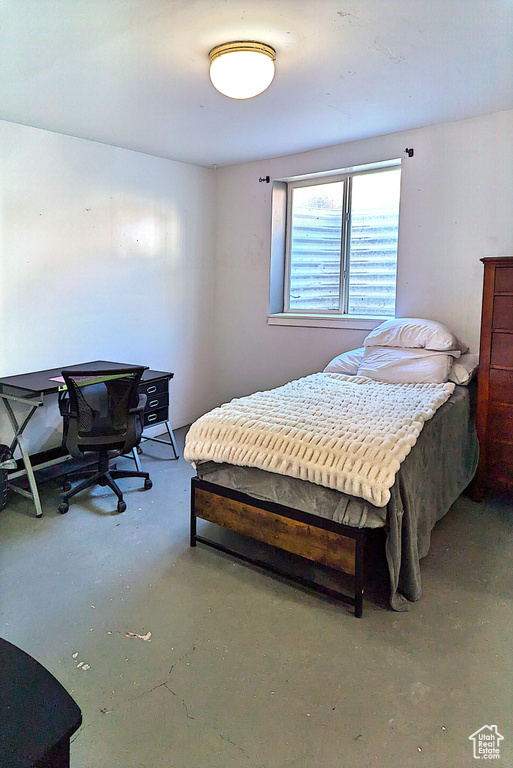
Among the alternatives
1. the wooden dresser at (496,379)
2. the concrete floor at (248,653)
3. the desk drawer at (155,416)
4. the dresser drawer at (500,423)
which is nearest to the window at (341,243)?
the wooden dresser at (496,379)

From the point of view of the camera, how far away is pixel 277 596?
2.17m

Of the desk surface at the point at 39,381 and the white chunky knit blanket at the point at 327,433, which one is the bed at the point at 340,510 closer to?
the white chunky knit blanket at the point at 327,433

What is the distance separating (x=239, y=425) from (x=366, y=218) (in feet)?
8.15

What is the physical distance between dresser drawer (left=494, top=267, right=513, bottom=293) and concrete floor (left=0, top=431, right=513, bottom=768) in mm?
1419

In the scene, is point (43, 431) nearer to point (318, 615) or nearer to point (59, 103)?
point (59, 103)

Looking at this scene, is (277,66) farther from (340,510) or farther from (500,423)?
(500,423)

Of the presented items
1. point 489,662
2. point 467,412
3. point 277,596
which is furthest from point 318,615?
point 467,412

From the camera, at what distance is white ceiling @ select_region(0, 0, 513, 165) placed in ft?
6.51

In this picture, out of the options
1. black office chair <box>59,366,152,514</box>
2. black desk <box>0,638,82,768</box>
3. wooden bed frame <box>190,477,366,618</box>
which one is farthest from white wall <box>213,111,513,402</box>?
black desk <box>0,638,82,768</box>

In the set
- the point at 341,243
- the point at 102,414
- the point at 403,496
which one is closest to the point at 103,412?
the point at 102,414

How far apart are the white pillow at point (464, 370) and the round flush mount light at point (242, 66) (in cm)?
204

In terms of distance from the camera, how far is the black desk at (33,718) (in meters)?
0.73

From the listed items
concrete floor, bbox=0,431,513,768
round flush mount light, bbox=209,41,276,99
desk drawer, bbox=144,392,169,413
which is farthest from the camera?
desk drawer, bbox=144,392,169,413

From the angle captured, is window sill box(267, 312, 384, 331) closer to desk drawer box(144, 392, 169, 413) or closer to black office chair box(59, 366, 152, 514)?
desk drawer box(144, 392, 169, 413)
